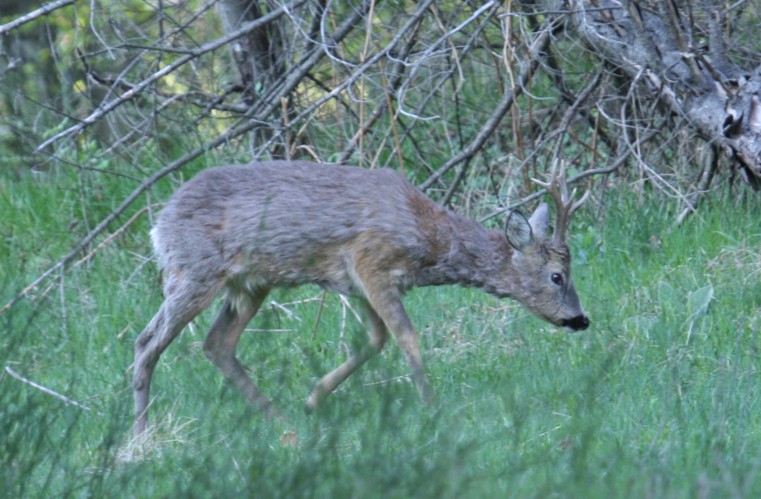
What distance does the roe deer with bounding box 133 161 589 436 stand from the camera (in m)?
7.03

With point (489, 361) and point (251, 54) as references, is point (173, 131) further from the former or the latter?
point (489, 361)

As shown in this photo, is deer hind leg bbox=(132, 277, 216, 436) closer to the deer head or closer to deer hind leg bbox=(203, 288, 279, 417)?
deer hind leg bbox=(203, 288, 279, 417)

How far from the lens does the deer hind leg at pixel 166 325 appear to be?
22.8 feet

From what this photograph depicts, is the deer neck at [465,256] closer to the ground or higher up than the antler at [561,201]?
closer to the ground

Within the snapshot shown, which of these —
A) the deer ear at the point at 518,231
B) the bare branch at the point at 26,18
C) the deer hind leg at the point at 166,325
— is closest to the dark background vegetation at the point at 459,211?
the bare branch at the point at 26,18

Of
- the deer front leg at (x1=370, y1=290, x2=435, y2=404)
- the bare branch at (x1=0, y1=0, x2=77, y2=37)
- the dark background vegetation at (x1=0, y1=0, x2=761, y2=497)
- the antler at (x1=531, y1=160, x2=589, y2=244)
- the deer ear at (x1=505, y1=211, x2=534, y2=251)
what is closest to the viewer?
the dark background vegetation at (x1=0, y1=0, x2=761, y2=497)

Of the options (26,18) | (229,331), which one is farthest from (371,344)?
(26,18)

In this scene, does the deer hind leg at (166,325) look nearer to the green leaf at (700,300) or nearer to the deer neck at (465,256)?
the deer neck at (465,256)

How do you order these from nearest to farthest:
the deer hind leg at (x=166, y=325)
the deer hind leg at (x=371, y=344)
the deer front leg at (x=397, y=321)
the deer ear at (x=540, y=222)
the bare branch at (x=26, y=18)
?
1. the deer hind leg at (x=371, y=344)
2. the deer hind leg at (x=166, y=325)
3. the deer front leg at (x=397, y=321)
4. the deer ear at (x=540, y=222)
5. the bare branch at (x=26, y=18)

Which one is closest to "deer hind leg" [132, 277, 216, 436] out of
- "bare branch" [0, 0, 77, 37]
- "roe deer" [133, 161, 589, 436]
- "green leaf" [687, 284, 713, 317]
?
"roe deer" [133, 161, 589, 436]

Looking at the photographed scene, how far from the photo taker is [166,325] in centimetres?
704

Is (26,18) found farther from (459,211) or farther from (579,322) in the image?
(579,322)

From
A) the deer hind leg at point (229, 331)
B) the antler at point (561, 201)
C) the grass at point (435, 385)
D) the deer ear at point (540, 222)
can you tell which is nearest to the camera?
the grass at point (435, 385)

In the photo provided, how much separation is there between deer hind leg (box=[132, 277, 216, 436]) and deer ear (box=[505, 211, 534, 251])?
1728mm
